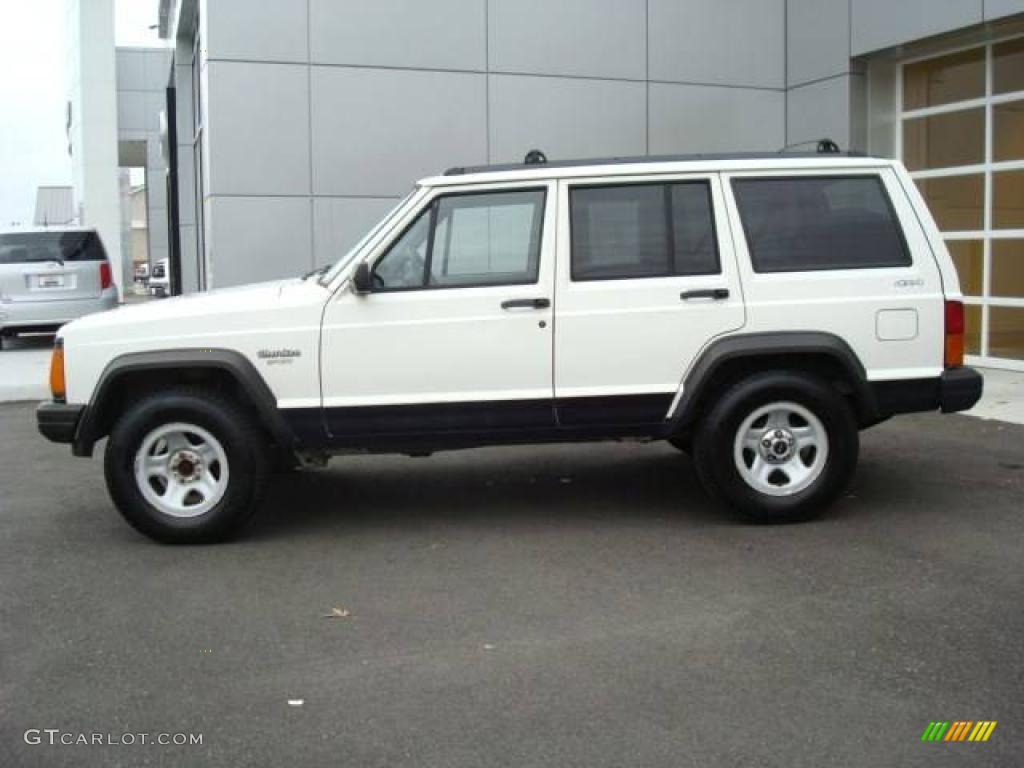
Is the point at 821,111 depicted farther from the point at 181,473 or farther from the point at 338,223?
the point at 181,473

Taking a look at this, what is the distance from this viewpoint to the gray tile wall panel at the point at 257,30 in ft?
41.6

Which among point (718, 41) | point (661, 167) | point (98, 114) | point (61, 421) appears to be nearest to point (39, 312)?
point (718, 41)

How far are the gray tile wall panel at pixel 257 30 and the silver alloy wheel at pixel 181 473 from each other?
26.7ft

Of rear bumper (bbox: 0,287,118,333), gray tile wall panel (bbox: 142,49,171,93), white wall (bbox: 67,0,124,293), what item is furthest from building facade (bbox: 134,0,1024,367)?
gray tile wall panel (bbox: 142,49,171,93)

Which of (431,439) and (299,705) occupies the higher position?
(431,439)

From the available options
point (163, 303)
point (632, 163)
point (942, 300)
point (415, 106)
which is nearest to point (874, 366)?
point (942, 300)

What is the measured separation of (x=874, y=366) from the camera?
19.4 ft

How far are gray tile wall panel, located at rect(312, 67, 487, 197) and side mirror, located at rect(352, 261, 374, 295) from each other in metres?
7.80

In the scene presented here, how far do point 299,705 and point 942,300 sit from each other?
4.01 metres

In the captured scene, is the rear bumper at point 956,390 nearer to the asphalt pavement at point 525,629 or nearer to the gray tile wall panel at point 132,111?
the asphalt pavement at point 525,629

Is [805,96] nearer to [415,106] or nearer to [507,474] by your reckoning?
[415,106]

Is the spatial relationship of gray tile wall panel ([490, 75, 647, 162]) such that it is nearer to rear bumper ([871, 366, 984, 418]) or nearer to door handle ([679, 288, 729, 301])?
door handle ([679, 288, 729, 301])

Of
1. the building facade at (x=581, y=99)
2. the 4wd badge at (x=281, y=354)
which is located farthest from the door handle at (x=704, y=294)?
the building facade at (x=581, y=99)

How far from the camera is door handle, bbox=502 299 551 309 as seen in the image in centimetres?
576
